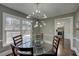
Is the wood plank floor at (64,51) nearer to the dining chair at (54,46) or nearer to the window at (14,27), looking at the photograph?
the dining chair at (54,46)

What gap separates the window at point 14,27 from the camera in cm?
136

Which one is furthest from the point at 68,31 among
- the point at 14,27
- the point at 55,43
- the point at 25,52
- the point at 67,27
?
the point at 14,27

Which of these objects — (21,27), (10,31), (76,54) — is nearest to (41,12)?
(21,27)

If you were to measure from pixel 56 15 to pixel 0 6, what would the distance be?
0.85 metres

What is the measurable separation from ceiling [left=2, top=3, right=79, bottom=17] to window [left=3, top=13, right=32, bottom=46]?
0.50 ft

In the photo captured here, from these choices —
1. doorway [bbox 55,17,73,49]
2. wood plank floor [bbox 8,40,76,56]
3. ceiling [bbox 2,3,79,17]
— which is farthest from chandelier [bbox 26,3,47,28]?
wood plank floor [bbox 8,40,76,56]

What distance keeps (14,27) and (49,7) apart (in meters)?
0.61

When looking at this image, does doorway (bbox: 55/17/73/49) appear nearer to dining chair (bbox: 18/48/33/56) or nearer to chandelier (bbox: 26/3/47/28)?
chandelier (bbox: 26/3/47/28)

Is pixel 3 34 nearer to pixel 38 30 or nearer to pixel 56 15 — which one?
pixel 38 30

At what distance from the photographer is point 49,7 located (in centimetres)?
135

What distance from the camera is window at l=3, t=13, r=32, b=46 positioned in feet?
4.47

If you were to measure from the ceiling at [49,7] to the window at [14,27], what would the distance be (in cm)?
15

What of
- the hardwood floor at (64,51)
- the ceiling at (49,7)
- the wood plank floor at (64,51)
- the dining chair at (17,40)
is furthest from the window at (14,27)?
the hardwood floor at (64,51)

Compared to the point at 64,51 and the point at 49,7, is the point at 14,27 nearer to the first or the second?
the point at 49,7
